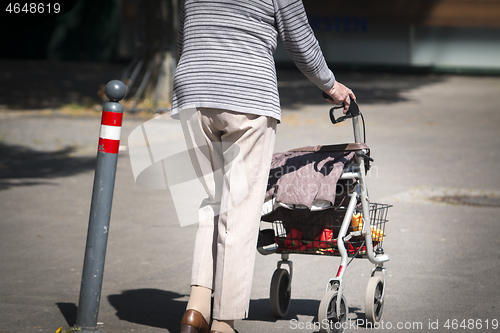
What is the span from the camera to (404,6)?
2447 centimetres

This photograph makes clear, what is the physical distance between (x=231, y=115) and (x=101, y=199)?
0.78 m

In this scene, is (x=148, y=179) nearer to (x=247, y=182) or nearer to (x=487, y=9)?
(x=247, y=182)

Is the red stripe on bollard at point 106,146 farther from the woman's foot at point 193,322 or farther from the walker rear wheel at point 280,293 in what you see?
the walker rear wheel at point 280,293

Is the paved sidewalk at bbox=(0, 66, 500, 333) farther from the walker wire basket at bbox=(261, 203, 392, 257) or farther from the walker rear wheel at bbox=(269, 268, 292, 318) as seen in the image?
the walker wire basket at bbox=(261, 203, 392, 257)

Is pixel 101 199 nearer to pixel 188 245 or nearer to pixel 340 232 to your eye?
pixel 340 232

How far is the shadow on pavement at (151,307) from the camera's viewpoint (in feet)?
12.1

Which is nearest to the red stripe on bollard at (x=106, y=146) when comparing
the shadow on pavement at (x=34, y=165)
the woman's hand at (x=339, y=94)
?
the woman's hand at (x=339, y=94)

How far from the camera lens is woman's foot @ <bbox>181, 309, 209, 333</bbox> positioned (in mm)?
3168

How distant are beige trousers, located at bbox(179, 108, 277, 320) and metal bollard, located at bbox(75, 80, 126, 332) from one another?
0.35 metres

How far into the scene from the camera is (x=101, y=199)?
3.22m

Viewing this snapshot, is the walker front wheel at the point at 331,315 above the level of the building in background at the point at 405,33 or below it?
below

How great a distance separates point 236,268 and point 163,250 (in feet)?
7.02

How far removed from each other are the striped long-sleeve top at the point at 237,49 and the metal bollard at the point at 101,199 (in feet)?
1.17

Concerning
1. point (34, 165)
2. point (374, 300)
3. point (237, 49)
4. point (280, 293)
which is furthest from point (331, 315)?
point (34, 165)
